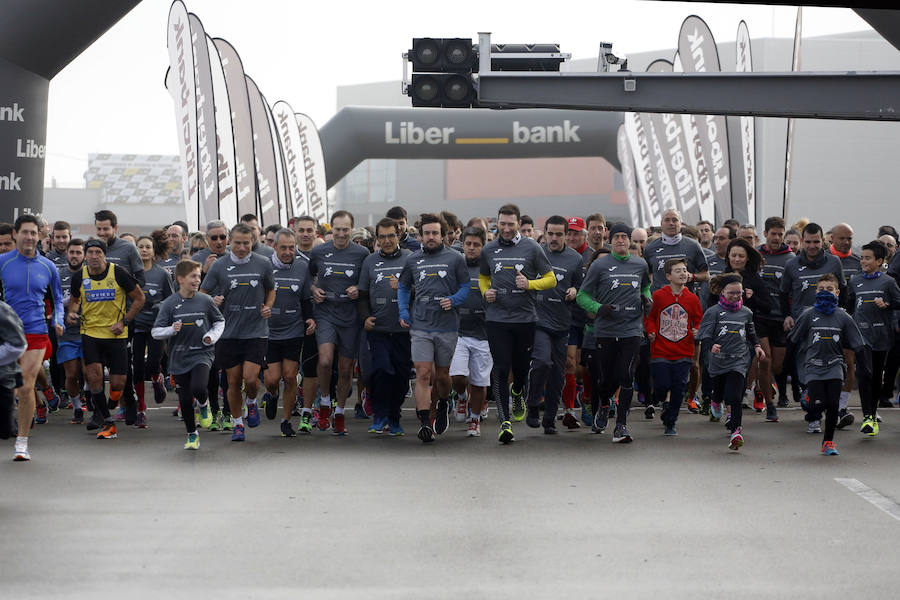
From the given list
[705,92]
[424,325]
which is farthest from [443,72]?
[424,325]

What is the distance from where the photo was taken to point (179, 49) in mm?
19953

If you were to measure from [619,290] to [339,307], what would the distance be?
2652 millimetres

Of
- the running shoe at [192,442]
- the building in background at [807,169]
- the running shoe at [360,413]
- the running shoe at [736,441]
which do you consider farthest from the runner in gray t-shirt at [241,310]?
the building in background at [807,169]

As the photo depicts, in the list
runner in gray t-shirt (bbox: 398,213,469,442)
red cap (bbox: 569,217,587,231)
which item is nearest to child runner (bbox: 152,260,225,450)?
runner in gray t-shirt (bbox: 398,213,469,442)

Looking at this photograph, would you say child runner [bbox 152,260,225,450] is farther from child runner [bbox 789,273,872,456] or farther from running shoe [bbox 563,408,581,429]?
child runner [bbox 789,273,872,456]

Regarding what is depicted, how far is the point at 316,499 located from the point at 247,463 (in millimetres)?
1810

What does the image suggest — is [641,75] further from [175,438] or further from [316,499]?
[316,499]

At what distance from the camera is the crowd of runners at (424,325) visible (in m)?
11.3

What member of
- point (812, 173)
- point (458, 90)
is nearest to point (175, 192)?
point (812, 173)

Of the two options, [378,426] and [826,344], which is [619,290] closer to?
[826,344]

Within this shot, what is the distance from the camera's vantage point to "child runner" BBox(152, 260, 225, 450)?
11.0 m

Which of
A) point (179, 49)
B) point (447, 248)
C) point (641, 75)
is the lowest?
point (447, 248)

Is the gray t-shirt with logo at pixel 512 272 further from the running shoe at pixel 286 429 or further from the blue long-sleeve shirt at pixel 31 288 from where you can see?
the blue long-sleeve shirt at pixel 31 288

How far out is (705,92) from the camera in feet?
47.2
